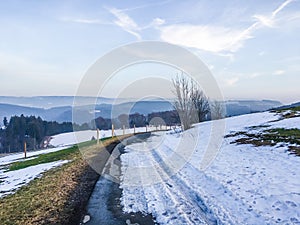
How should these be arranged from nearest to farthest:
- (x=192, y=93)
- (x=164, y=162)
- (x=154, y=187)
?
(x=154, y=187)
(x=164, y=162)
(x=192, y=93)

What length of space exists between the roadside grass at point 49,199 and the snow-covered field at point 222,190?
4.81 ft

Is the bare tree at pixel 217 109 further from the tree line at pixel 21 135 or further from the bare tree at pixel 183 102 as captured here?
the tree line at pixel 21 135

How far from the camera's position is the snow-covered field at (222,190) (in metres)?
5.76

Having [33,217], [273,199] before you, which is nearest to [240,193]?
[273,199]

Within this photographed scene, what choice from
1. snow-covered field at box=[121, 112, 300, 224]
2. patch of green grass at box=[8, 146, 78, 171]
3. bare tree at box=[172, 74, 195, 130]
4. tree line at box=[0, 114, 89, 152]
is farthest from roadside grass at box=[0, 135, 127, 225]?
tree line at box=[0, 114, 89, 152]

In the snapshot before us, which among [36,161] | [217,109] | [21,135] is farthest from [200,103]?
[21,135]

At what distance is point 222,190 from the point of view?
7.56m

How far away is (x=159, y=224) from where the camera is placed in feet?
18.5

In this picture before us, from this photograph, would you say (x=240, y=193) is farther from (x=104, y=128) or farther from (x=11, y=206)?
(x=104, y=128)

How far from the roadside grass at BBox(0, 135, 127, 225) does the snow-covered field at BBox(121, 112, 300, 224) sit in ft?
4.81

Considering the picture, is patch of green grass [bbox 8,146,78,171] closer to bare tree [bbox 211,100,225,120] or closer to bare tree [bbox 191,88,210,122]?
bare tree [bbox 191,88,210,122]

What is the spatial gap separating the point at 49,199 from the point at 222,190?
5152 mm

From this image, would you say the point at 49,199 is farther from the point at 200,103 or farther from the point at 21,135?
the point at 21,135

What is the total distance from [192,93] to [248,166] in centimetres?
2998
